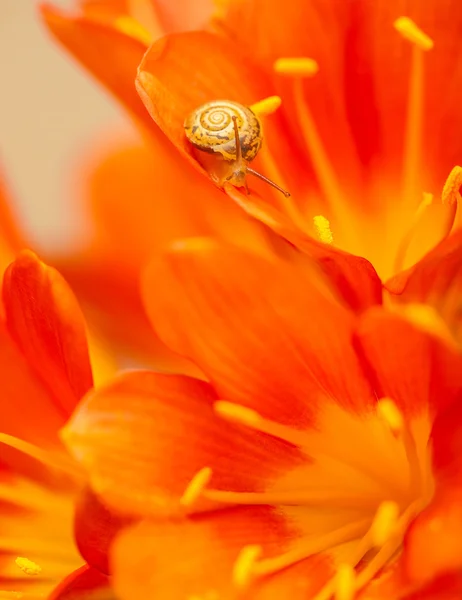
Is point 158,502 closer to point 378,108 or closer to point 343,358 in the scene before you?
point 343,358

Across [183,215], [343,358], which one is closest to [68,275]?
[183,215]

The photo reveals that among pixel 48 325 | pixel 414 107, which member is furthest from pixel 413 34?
pixel 48 325

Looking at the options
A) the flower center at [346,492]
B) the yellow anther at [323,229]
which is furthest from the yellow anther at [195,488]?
the yellow anther at [323,229]

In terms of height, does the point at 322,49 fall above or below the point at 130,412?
above

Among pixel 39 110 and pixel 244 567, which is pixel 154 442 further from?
pixel 39 110

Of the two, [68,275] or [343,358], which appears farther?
[68,275]

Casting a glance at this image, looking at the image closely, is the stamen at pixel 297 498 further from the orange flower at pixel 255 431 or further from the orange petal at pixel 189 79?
the orange petal at pixel 189 79
